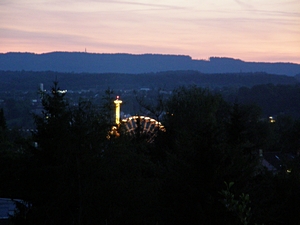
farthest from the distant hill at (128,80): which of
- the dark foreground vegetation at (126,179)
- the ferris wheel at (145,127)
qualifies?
the dark foreground vegetation at (126,179)

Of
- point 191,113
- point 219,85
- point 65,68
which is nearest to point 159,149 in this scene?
point 191,113

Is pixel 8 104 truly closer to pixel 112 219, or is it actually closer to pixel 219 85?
pixel 219 85

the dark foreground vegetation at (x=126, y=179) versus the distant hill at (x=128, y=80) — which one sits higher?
the dark foreground vegetation at (x=126, y=179)

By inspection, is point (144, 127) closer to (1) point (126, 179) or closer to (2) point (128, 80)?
(1) point (126, 179)

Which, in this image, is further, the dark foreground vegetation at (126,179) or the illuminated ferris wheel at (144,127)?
the illuminated ferris wheel at (144,127)

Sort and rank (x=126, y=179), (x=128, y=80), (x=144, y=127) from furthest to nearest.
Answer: (x=128, y=80), (x=144, y=127), (x=126, y=179)

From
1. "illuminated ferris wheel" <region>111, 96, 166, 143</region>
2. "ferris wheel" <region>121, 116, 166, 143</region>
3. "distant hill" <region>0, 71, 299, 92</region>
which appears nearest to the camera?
"illuminated ferris wheel" <region>111, 96, 166, 143</region>

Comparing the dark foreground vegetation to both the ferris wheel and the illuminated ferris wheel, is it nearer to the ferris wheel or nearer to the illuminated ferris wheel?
the illuminated ferris wheel

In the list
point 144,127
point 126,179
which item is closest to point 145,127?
point 144,127

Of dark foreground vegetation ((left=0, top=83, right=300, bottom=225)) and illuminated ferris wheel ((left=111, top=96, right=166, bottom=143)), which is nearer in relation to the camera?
dark foreground vegetation ((left=0, top=83, right=300, bottom=225))

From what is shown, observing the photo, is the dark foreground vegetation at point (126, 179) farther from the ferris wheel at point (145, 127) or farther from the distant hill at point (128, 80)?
the distant hill at point (128, 80)

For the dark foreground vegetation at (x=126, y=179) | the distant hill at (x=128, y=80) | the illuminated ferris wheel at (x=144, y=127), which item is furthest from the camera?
the distant hill at (x=128, y=80)

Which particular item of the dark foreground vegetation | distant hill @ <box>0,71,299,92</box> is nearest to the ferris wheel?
the dark foreground vegetation

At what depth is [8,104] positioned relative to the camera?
286 feet
